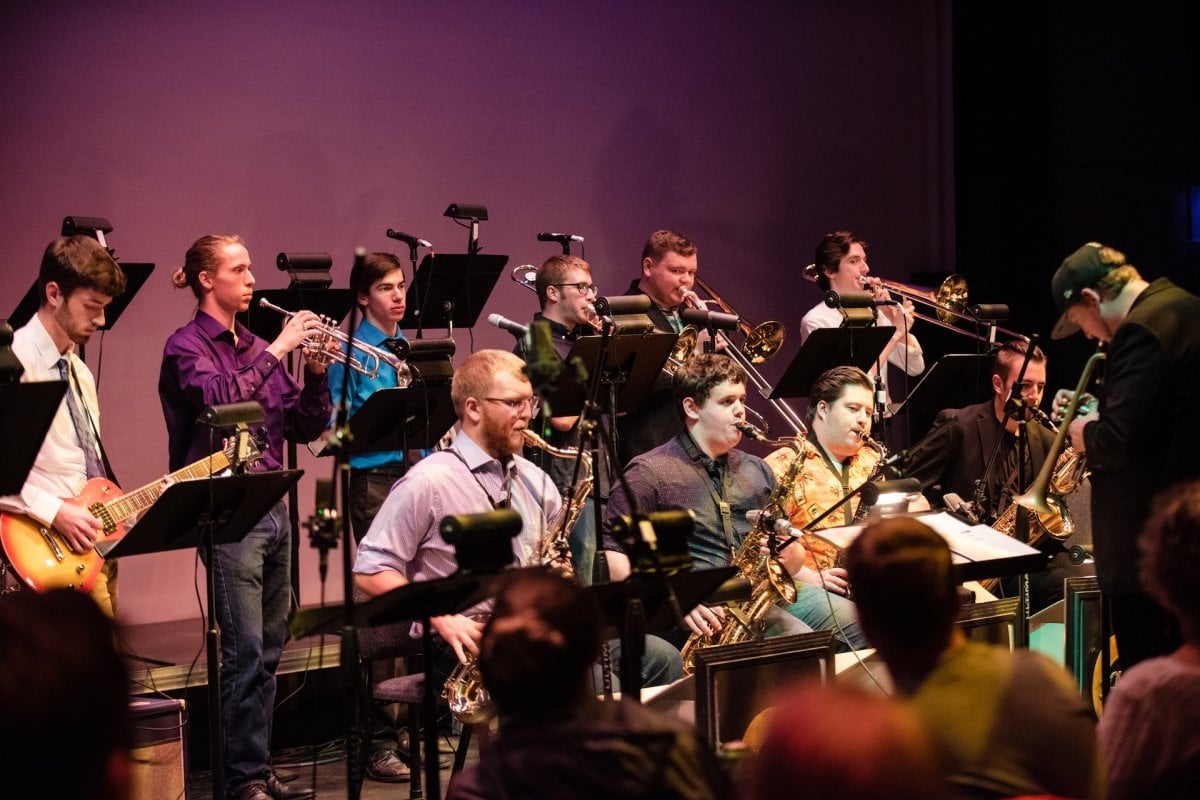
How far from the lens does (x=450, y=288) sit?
20.4 feet

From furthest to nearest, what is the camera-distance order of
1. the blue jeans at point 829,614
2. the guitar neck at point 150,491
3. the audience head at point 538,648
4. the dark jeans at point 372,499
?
1. the dark jeans at point 372,499
2. the blue jeans at point 829,614
3. the guitar neck at point 150,491
4. the audience head at point 538,648

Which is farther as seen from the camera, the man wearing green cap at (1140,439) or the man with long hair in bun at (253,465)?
the man with long hair in bun at (253,465)

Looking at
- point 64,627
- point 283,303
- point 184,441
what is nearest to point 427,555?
point 184,441

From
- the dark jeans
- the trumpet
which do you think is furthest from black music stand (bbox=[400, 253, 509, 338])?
the dark jeans

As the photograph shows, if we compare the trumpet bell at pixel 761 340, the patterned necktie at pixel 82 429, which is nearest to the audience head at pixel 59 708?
the patterned necktie at pixel 82 429

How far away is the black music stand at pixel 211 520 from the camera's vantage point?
4.07 meters

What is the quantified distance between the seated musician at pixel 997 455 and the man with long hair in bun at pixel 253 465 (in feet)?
10.0

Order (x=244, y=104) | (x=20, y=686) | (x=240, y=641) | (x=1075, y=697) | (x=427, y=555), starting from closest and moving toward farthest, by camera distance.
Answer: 1. (x=20, y=686)
2. (x=1075, y=697)
3. (x=427, y=555)
4. (x=240, y=641)
5. (x=244, y=104)

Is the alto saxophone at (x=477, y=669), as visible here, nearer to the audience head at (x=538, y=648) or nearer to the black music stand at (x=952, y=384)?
the audience head at (x=538, y=648)

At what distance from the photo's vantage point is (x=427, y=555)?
456cm

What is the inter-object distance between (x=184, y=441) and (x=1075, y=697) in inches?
141

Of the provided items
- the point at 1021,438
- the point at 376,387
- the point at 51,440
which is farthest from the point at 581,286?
the point at 51,440

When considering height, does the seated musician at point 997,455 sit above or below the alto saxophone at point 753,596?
above

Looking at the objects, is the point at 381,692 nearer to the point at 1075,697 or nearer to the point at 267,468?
the point at 267,468
